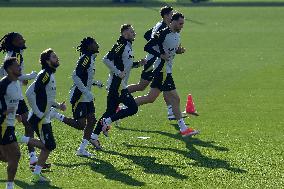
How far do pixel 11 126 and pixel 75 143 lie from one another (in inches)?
159

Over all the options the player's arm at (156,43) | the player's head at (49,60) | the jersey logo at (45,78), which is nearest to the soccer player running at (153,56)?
the player's arm at (156,43)

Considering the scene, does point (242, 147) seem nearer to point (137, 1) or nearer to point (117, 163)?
point (117, 163)

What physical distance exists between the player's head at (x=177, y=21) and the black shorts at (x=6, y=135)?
5.52 metres

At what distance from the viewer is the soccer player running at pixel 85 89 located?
14578 mm

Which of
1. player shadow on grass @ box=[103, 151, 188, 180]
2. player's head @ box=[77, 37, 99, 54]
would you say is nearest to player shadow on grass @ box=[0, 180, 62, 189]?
player shadow on grass @ box=[103, 151, 188, 180]

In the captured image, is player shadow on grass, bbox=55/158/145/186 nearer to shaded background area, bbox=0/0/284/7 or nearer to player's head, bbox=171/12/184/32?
player's head, bbox=171/12/184/32

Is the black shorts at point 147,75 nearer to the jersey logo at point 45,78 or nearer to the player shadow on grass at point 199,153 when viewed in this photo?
the player shadow on grass at point 199,153

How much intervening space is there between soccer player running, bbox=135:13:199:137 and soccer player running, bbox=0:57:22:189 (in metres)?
5.14

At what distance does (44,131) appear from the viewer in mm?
12836

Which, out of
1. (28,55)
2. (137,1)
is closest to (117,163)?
(28,55)

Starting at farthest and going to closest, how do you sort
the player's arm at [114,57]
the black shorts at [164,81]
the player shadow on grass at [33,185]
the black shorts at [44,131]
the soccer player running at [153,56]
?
the soccer player running at [153,56], the black shorts at [164,81], the player's arm at [114,57], the black shorts at [44,131], the player shadow on grass at [33,185]

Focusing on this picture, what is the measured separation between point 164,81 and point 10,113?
229 inches

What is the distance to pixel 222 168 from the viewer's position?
13.7 metres

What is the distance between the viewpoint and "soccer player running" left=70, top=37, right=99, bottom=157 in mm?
14578
